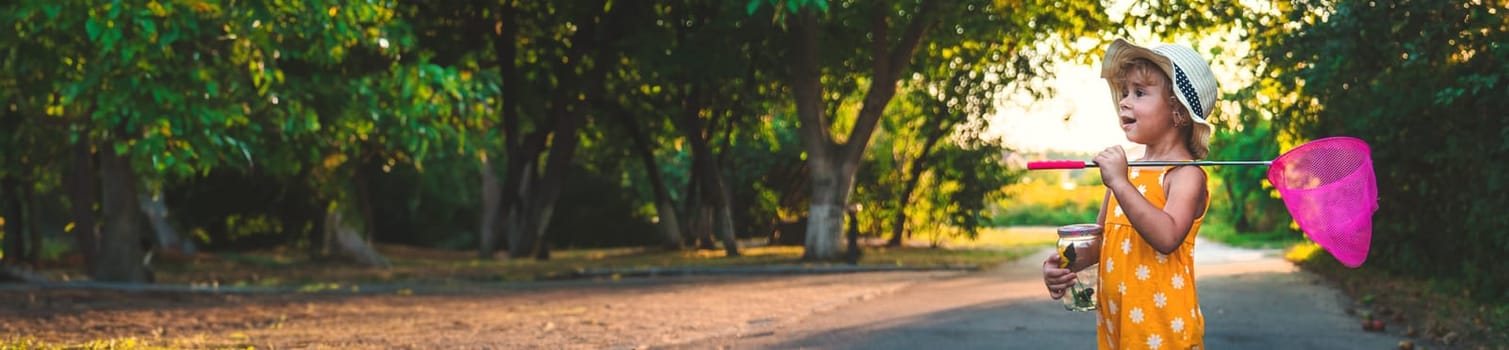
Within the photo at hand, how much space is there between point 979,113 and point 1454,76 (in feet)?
61.2

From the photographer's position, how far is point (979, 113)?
2911cm

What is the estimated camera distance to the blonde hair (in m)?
4.02

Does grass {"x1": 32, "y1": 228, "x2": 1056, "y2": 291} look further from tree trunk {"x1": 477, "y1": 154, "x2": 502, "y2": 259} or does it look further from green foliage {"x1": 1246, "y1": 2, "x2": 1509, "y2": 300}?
green foliage {"x1": 1246, "y1": 2, "x2": 1509, "y2": 300}

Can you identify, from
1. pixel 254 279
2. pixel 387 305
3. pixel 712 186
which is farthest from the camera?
pixel 712 186

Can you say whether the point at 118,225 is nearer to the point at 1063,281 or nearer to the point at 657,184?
the point at 657,184

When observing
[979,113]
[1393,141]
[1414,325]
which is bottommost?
[1414,325]

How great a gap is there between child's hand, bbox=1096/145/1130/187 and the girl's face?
0.73ft

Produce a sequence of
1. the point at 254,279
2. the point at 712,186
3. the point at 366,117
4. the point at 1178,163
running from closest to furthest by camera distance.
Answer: the point at 1178,163, the point at 366,117, the point at 254,279, the point at 712,186

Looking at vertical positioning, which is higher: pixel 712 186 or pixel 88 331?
pixel 712 186

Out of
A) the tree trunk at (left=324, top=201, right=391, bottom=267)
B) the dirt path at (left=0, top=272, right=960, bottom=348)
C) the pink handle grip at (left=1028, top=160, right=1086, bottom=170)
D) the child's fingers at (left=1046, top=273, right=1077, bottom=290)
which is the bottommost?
the dirt path at (left=0, top=272, right=960, bottom=348)

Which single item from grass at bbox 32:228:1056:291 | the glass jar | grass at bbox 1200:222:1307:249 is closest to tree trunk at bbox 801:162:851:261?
grass at bbox 32:228:1056:291

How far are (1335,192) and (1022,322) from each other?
7.59 metres

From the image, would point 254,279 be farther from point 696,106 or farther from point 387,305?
point 696,106

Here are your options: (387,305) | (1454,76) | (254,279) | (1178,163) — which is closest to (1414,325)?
(1454,76)
